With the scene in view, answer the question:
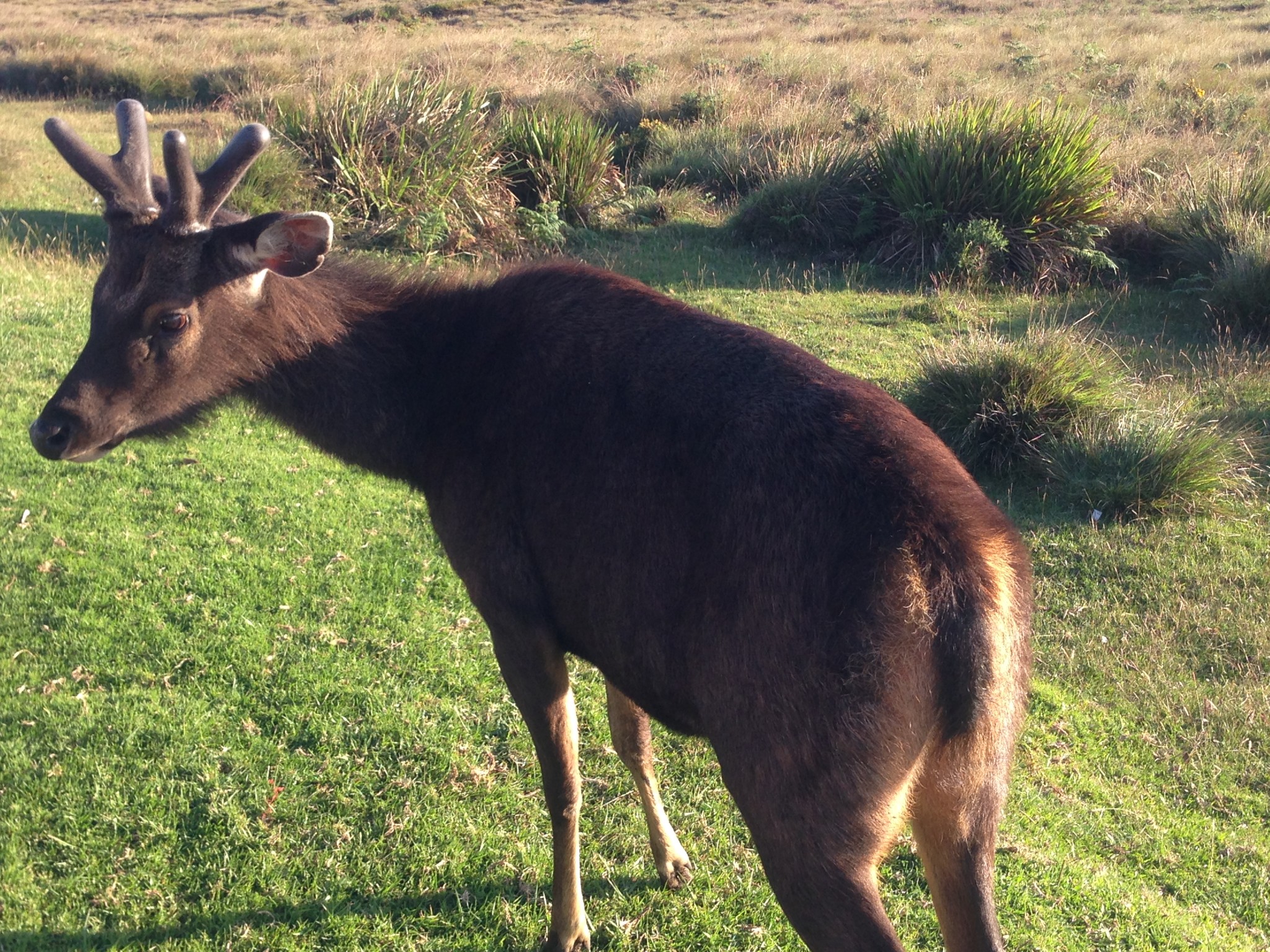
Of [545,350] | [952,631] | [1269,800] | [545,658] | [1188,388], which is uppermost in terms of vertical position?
[545,350]

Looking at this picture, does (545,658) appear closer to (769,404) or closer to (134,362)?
(769,404)

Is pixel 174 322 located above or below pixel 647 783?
above

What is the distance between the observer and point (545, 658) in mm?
3418

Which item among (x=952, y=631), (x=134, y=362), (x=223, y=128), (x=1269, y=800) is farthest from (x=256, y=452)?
(x=223, y=128)

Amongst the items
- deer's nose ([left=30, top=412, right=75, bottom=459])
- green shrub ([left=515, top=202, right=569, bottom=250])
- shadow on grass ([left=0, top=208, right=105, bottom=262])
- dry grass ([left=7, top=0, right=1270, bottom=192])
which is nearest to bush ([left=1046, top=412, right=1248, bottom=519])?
deer's nose ([left=30, top=412, right=75, bottom=459])

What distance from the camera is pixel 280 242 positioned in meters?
3.60

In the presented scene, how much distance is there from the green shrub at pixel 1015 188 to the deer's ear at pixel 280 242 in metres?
10.4

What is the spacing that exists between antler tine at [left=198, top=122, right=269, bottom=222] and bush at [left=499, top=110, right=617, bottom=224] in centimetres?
1054

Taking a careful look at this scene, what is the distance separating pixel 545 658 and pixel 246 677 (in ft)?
7.98

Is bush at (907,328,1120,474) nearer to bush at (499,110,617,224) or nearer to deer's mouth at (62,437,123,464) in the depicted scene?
deer's mouth at (62,437,123,464)

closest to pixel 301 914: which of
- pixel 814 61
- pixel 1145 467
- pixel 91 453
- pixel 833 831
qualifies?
pixel 91 453

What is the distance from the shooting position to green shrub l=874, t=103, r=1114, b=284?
479 inches

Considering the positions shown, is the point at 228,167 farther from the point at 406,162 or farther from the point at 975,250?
the point at 975,250

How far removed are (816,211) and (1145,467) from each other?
7.50 metres
